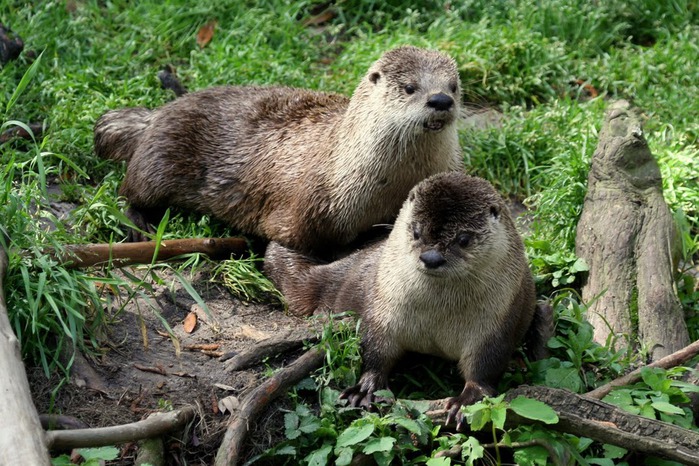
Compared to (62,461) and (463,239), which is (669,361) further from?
(62,461)

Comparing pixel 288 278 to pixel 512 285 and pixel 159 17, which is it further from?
pixel 159 17

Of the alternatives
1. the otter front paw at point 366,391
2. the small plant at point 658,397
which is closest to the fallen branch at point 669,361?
the small plant at point 658,397

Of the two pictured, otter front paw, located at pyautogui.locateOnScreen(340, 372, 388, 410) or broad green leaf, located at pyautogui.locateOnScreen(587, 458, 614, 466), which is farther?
otter front paw, located at pyautogui.locateOnScreen(340, 372, 388, 410)

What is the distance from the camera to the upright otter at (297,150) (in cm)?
432

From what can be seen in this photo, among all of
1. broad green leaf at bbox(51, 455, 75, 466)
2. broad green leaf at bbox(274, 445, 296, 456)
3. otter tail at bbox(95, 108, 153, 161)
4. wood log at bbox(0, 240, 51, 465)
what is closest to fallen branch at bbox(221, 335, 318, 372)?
broad green leaf at bbox(274, 445, 296, 456)

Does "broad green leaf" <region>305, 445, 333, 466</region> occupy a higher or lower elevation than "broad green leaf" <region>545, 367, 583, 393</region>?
lower

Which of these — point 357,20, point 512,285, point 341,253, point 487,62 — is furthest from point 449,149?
point 357,20

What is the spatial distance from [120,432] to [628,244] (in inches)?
90.1

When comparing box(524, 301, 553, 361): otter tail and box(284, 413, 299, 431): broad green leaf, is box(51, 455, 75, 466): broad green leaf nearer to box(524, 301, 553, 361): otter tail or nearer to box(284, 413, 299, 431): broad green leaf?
box(284, 413, 299, 431): broad green leaf

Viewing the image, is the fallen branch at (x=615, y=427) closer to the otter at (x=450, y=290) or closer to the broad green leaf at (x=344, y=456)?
the otter at (x=450, y=290)

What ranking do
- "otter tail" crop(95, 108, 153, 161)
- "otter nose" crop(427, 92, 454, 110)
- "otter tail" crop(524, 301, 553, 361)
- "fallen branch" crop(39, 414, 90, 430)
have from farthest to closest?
Answer: 1. "otter tail" crop(95, 108, 153, 161)
2. "otter nose" crop(427, 92, 454, 110)
3. "otter tail" crop(524, 301, 553, 361)
4. "fallen branch" crop(39, 414, 90, 430)

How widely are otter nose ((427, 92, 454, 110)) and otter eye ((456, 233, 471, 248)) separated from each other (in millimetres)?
890

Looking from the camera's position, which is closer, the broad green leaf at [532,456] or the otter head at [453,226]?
the broad green leaf at [532,456]

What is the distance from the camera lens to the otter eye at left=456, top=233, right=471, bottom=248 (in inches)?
135
